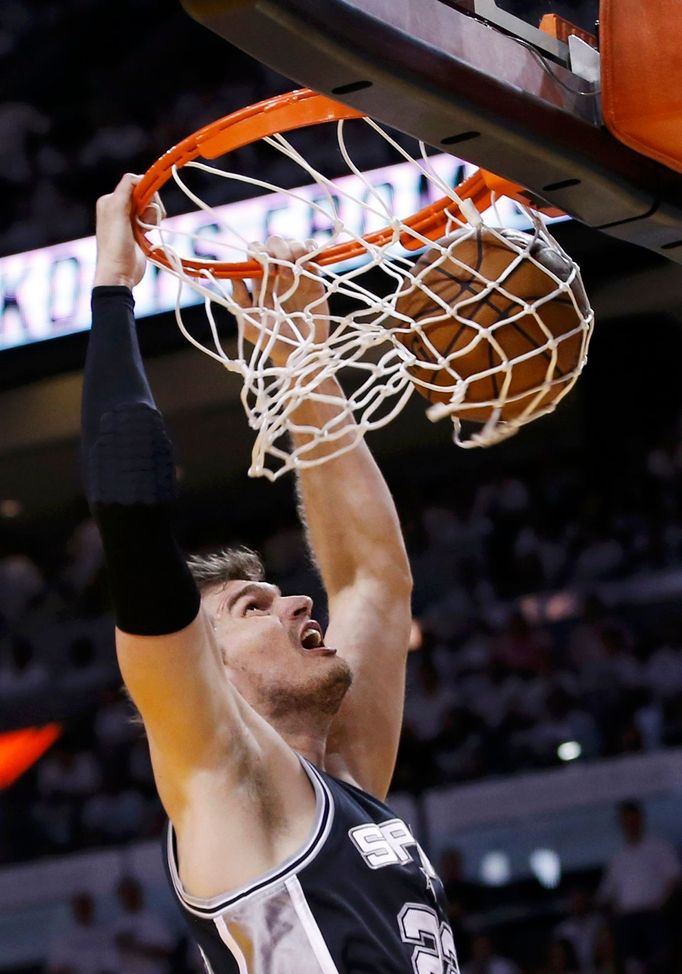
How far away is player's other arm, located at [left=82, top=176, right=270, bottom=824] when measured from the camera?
2.17 m

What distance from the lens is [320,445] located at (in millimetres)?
3184

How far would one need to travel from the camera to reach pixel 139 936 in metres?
7.14

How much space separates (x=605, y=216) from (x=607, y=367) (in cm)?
712

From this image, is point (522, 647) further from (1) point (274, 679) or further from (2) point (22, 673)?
(1) point (274, 679)

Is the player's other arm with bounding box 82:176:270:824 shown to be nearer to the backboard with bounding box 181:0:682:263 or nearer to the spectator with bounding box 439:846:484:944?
the backboard with bounding box 181:0:682:263

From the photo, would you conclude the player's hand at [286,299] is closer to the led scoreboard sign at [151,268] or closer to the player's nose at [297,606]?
the player's nose at [297,606]

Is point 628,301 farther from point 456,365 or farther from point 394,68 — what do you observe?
point 394,68

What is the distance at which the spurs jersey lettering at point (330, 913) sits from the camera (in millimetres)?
2346

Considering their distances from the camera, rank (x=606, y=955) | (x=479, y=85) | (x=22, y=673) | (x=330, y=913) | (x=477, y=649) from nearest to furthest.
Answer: (x=479, y=85) < (x=330, y=913) < (x=606, y=955) < (x=477, y=649) < (x=22, y=673)

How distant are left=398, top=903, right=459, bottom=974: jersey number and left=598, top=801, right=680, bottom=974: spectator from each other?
13.4 ft

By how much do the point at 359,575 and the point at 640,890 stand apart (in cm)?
397

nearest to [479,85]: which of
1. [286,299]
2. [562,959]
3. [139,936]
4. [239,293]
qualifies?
[286,299]

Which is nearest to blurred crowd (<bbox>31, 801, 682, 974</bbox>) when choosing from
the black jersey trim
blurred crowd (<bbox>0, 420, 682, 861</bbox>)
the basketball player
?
blurred crowd (<bbox>0, 420, 682, 861</bbox>)

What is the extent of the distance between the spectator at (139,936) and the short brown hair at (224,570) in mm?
4590
